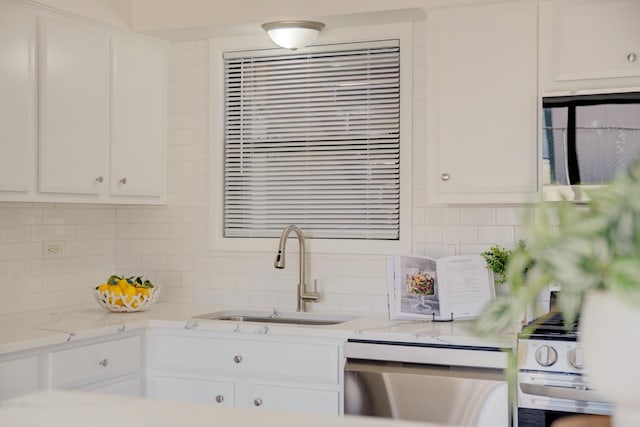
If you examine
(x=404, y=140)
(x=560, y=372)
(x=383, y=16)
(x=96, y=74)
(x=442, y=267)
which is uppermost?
(x=383, y=16)

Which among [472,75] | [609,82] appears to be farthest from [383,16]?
[609,82]

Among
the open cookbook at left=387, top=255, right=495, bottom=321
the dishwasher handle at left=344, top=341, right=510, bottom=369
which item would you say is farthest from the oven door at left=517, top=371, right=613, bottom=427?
the open cookbook at left=387, top=255, right=495, bottom=321

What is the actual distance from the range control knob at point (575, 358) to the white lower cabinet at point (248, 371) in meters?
0.93

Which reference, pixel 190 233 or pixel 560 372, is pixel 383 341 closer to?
pixel 560 372

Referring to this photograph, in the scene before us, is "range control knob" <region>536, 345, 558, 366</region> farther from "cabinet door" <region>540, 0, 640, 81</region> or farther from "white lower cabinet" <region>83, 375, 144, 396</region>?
"white lower cabinet" <region>83, 375, 144, 396</region>

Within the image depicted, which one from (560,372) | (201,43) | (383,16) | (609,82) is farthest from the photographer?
(201,43)

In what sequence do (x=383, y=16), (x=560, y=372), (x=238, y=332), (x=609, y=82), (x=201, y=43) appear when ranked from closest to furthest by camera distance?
(x=560, y=372) < (x=609, y=82) < (x=238, y=332) < (x=383, y=16) < (x=201, y=43)

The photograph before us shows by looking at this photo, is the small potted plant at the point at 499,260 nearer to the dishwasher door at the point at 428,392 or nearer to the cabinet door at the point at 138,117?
the dishwasher door at the point at 428,392

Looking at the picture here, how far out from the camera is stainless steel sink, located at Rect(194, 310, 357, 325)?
4.10 metres

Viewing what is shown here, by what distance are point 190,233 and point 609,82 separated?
7.41ft

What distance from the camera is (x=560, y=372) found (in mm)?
3115

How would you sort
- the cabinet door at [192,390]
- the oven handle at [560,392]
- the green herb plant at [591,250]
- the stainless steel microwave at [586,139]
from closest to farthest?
the green herb plant at [591,250]
the oven handle at [560,392]
the stainless steel microwave at [586,139]
the cabinet door at [192,390]

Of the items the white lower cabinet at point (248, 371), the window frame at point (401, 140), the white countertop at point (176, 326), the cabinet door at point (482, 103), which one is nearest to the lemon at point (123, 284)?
the white countertop at point (176, 326)

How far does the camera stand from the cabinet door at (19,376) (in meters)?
3.14
